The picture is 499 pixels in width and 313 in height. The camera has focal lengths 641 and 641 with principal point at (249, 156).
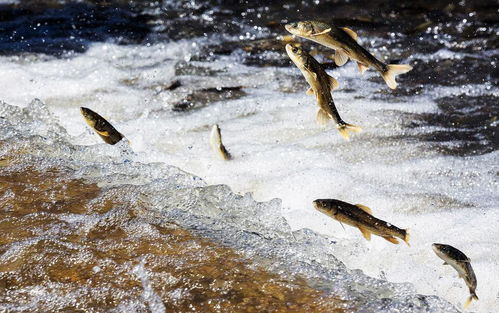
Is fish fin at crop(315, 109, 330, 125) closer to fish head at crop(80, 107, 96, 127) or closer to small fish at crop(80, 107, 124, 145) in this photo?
small fish at crop(80, 107, 124, 145)

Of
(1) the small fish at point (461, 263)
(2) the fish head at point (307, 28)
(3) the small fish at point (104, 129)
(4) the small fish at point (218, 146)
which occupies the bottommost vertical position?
(4) the small fish at point (218, 146)

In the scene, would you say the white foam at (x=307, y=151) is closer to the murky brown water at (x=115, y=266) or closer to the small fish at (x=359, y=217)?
the small fish at (x=359, y=217)

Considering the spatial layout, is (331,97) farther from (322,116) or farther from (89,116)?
(89,116)

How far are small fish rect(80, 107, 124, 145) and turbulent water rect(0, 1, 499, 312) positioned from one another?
2.6 inches

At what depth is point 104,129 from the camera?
3.79 meters

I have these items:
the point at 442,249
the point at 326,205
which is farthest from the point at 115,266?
the point at 442,249

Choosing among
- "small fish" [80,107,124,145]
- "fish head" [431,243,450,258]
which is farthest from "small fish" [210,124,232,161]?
"fish head" [431,243,450,258]

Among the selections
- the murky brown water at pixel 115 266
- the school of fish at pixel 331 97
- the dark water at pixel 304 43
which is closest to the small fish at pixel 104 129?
the murky brown water at pixel 115 266

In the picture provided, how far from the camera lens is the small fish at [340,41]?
3.23 metres

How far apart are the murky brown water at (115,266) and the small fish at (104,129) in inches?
29.7

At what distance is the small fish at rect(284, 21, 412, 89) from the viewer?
3.23 metres

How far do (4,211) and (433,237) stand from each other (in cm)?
225

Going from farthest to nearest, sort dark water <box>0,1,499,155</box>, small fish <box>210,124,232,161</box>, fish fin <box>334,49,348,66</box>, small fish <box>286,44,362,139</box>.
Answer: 1. dark water <box>0,1,499,155</box>
2. small fish <box>210,124,232,161</box>
3. fish fin <box>334,49,348,66</box>
4. small fish <box>286,44,362,139</box>

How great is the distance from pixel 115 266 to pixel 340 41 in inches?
63.8
